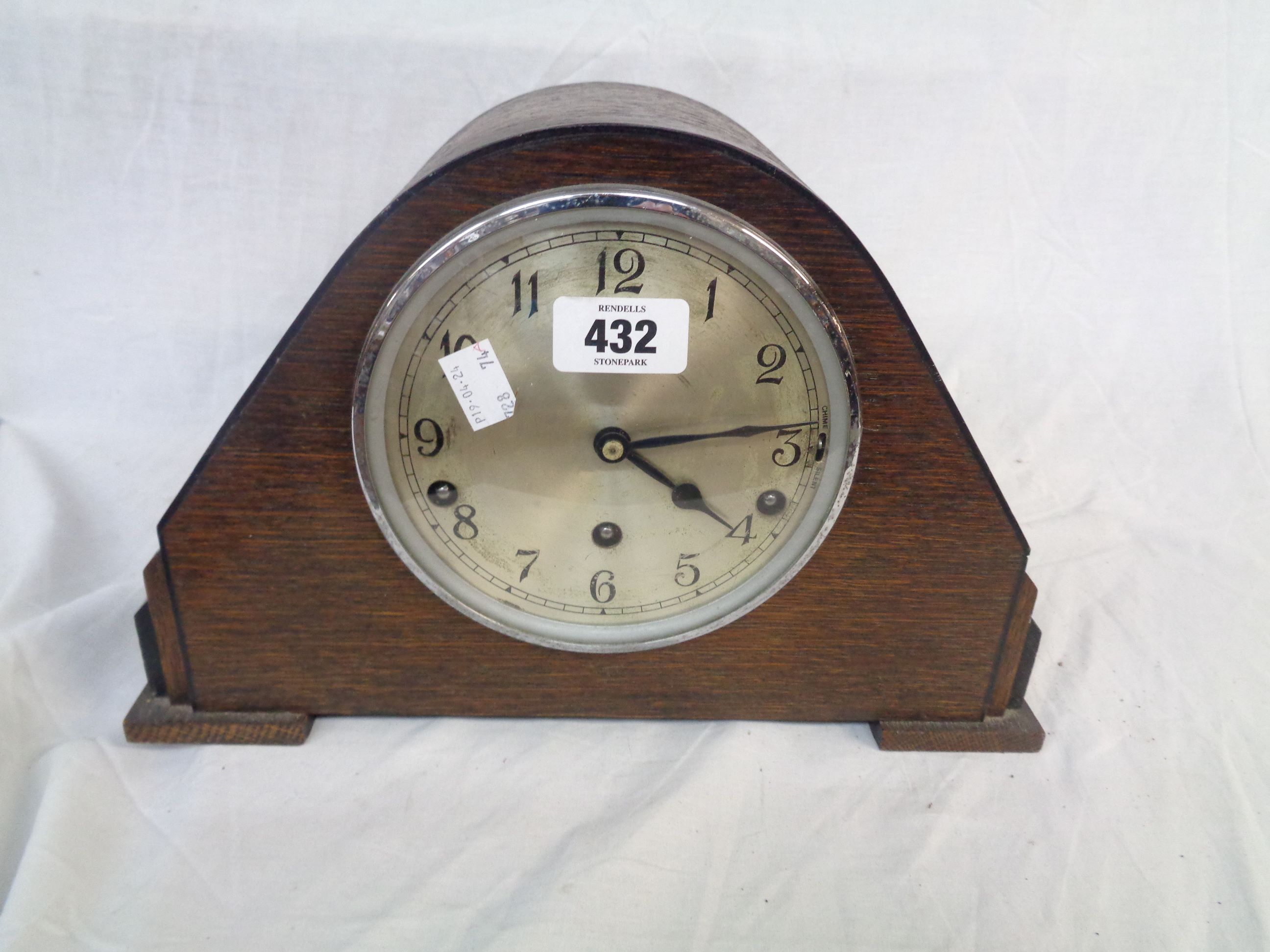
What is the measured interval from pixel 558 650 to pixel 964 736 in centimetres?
56

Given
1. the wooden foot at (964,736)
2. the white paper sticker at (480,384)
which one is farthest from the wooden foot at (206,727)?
the wooden foot at (964,736)

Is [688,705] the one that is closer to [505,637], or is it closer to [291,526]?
[505,637]

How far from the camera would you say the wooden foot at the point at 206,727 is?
1.32m

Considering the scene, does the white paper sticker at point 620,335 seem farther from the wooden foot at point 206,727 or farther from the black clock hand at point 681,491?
the wooden foot at point 206,727

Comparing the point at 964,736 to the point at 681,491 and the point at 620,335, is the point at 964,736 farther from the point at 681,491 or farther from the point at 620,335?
the point at 620,335

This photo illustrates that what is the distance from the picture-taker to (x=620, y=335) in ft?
3.71

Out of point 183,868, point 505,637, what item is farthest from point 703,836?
point 183,868

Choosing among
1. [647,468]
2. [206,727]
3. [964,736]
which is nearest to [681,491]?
[647,468]

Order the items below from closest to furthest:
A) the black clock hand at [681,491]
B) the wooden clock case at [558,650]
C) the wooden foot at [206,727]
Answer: the wooden clock case at [558,650]
the black clock hand at [681,491]
the wooden foot at [206,727]

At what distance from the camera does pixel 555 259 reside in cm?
110

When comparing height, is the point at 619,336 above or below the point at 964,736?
above

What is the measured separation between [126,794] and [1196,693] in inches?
59.0

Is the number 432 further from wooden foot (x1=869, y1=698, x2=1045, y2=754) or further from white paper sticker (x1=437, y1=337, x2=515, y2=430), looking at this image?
wooden foot (x1=869, y1=698, x2=1045, y2=754)

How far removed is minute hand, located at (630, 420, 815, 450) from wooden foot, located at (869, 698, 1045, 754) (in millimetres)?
455
